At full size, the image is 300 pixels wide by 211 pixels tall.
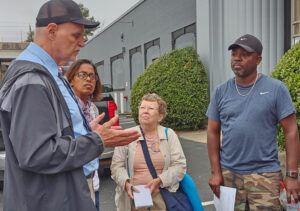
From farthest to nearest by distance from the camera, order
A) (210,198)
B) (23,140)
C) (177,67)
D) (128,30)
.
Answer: (128,30) < (177,67) < (210,198) < (23,140)

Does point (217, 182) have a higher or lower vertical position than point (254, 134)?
lower

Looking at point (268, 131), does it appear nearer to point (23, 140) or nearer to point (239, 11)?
point (23, 140)

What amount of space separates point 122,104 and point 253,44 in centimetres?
1749

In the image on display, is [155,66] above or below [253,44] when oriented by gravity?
above

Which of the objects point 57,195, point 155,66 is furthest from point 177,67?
point 57,195

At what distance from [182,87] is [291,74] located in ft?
17.3

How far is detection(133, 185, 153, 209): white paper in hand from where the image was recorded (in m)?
2.41

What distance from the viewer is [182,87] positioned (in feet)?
31.8

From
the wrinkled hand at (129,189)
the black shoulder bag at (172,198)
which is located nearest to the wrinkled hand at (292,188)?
the black shoulder bag at (172,198)

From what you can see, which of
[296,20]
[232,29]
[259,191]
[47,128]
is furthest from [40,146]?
[232,29]

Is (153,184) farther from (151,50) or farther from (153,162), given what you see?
(151,50)

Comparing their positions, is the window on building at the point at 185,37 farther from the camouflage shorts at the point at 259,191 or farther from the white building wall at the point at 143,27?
the camouflage shorts at the point at 259,191

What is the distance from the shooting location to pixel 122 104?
19719 millimetres

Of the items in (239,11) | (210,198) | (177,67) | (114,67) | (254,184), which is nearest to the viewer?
(254,184)
